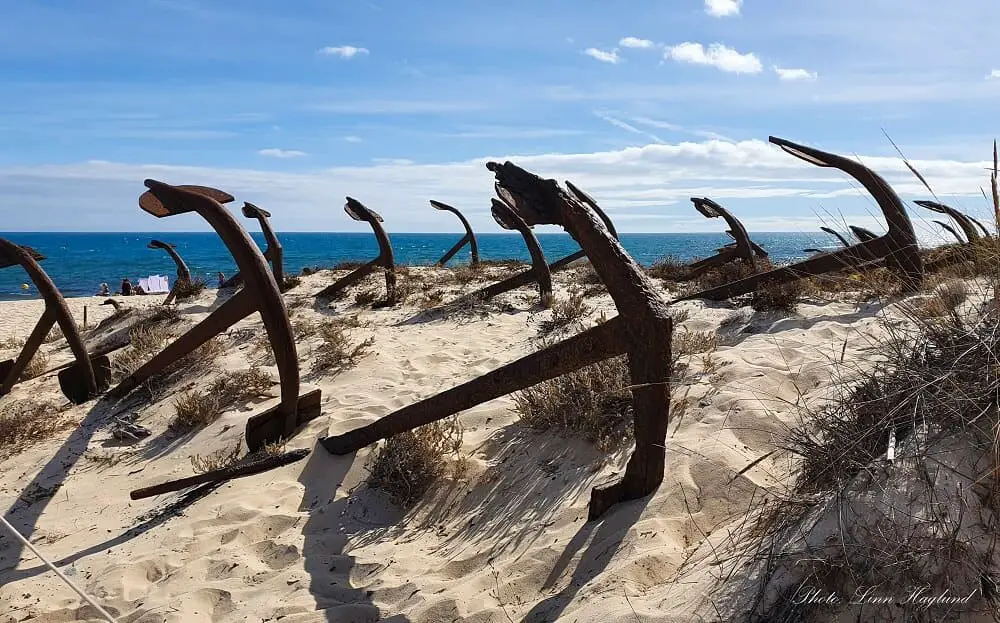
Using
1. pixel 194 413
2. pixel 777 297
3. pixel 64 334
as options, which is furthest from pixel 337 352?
pixel 777 297

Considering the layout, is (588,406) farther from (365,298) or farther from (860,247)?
(365,298)

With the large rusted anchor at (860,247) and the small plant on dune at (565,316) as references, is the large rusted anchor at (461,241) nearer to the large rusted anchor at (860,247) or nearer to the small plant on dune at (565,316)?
the small plant on dune at (565,316)

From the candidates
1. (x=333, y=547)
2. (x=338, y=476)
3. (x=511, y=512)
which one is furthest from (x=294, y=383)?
(x=511, y=512)

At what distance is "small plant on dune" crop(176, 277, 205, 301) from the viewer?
1077 cm

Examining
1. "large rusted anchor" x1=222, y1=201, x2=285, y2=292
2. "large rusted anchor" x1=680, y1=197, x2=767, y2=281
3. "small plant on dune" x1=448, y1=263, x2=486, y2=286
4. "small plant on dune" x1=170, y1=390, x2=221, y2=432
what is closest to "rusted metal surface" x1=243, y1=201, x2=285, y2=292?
"large rusted anchor" x1=222, y1=201, x2=285, y2=292

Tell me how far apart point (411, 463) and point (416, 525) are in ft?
1.16

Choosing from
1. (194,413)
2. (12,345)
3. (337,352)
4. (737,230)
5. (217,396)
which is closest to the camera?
(194,413)

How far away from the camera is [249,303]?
3.97 meters

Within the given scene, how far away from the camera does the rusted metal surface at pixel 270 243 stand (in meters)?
9.38

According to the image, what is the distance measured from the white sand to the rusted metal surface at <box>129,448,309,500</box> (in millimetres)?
64

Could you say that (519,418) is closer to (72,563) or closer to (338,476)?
(338,476)

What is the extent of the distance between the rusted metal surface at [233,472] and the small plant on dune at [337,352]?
175 cm

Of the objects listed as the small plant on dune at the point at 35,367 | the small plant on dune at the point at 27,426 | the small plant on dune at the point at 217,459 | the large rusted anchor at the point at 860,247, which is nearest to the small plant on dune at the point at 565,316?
the large rusted anchor at the point at 860,247

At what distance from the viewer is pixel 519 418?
384cm
